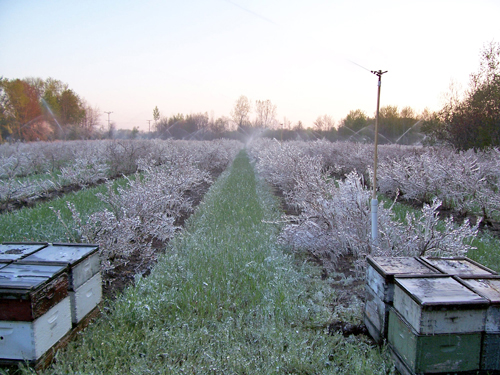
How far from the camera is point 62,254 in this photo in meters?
3.05

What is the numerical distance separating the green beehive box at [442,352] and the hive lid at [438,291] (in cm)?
24

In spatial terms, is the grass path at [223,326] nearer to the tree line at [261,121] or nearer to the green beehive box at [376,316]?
the green beehive box at [376,316]

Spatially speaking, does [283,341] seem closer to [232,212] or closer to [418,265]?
[418,265]

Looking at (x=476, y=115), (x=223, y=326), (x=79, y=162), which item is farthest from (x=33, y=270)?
(x=476, y=115)

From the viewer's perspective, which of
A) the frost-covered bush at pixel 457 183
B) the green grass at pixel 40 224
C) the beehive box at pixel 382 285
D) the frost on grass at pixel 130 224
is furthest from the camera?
the frost-covered bush at pixel 457 183

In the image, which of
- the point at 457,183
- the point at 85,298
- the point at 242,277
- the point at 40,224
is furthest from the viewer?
the point at 457,183

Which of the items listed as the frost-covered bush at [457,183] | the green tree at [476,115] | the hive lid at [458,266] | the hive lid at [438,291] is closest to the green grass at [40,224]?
the hive lid at [438,291]

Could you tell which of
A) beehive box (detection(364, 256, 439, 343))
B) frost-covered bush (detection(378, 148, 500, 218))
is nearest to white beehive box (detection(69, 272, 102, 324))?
beehive box (detection(364, 256, 439, 343))

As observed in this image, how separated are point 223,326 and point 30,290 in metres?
1.56

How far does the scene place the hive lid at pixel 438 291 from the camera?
2.20 meters

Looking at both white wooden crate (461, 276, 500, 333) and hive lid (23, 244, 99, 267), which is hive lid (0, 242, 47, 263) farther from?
white wooden crate (461, 276, 500, 333)

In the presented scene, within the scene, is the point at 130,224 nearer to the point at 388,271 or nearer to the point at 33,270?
the point at 33,270

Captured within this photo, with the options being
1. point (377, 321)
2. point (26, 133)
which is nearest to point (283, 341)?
point (377, 321)

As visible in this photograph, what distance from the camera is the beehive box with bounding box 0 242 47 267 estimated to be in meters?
2.87
